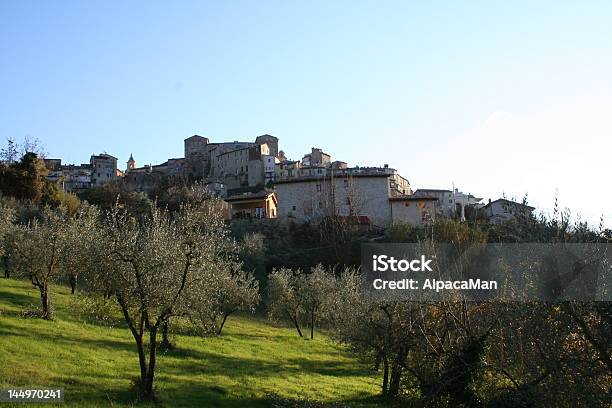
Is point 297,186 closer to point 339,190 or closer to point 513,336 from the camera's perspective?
point 339,190

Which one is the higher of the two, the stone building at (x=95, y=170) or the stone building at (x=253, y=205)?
the stone building at (x=95, y=170)

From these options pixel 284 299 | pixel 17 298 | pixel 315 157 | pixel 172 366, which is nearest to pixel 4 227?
pixel 17 298

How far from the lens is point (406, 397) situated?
20.7 metres

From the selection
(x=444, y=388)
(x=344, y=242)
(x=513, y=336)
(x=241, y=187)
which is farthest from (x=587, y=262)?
(x=241, y=187)

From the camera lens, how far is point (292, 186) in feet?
268

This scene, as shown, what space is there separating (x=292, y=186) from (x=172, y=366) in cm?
5803

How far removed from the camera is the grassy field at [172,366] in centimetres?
1895

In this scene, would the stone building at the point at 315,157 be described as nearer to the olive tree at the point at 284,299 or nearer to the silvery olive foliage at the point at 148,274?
the olive tree at the point at 284,299

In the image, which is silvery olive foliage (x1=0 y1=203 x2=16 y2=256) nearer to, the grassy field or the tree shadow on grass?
the grassy field

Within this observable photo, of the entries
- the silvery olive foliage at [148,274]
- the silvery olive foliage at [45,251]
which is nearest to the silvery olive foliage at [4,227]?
the silvery olive foliage at [45,251]

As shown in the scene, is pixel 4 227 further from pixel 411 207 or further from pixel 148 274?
pixel 411 207

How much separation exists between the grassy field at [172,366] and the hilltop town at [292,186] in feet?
34.9

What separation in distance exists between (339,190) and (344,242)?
15953 millimetres

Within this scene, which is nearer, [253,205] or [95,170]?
[253,205]
